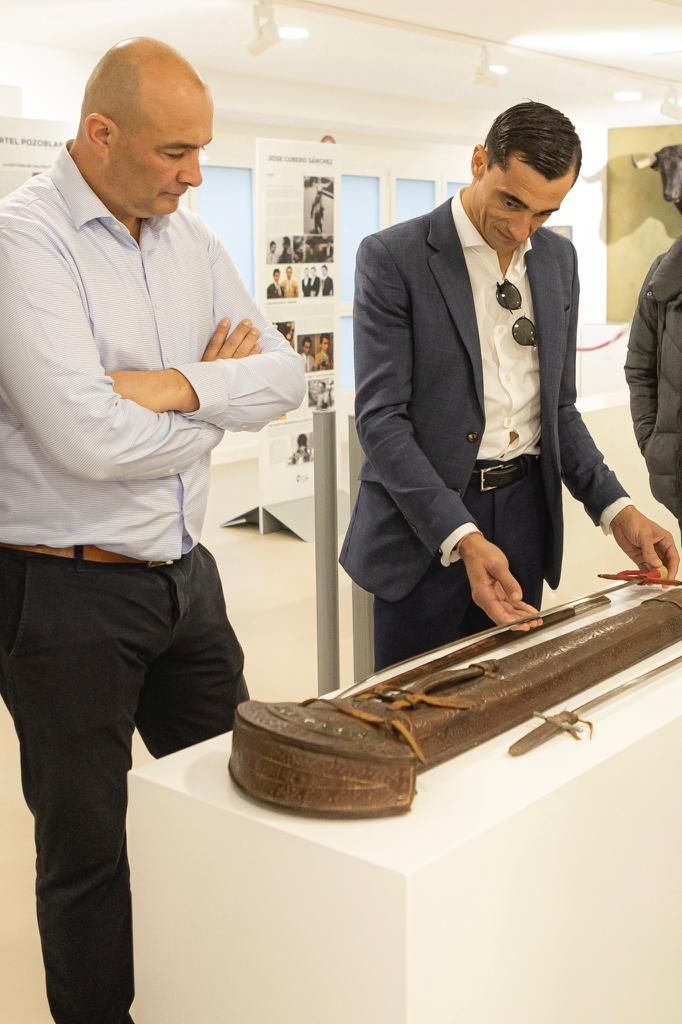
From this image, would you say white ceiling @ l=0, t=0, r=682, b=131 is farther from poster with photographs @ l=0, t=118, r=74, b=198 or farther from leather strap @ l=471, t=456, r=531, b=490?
leather strap @ l=471, t=456, r=531, b=490

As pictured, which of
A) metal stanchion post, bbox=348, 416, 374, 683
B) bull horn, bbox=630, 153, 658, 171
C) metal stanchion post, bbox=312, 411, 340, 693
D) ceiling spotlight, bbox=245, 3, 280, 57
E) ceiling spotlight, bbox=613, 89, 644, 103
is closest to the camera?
metal stanchion post, bbox=312, 411, 340, 693

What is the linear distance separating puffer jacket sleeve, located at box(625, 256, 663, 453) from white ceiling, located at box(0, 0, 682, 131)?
384 cm

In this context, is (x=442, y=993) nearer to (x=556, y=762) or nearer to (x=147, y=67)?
(x=556, y=762)

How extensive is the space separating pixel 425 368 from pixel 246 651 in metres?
3.11

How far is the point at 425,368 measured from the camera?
2.32 m

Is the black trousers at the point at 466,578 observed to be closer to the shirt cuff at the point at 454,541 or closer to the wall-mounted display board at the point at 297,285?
the shirt cuff at the point at 454,541

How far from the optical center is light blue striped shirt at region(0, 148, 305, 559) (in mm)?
1938

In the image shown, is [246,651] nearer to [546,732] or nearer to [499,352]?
[499,352]

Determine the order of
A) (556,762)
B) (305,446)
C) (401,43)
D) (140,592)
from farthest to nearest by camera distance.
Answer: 1. (401,43)
2. (305,446)
3. (140,592)
4. (556,762)

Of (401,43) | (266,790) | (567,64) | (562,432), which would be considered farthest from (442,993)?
(567,64)

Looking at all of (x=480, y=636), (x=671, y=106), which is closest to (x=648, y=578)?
(x=480, y=636)

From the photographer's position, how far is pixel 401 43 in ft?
27.9

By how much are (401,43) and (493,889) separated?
8.05 meters

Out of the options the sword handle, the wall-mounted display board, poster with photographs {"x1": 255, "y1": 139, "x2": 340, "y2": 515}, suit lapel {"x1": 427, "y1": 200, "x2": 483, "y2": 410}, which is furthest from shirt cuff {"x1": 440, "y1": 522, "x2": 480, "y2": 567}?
the wall-mounted display board
